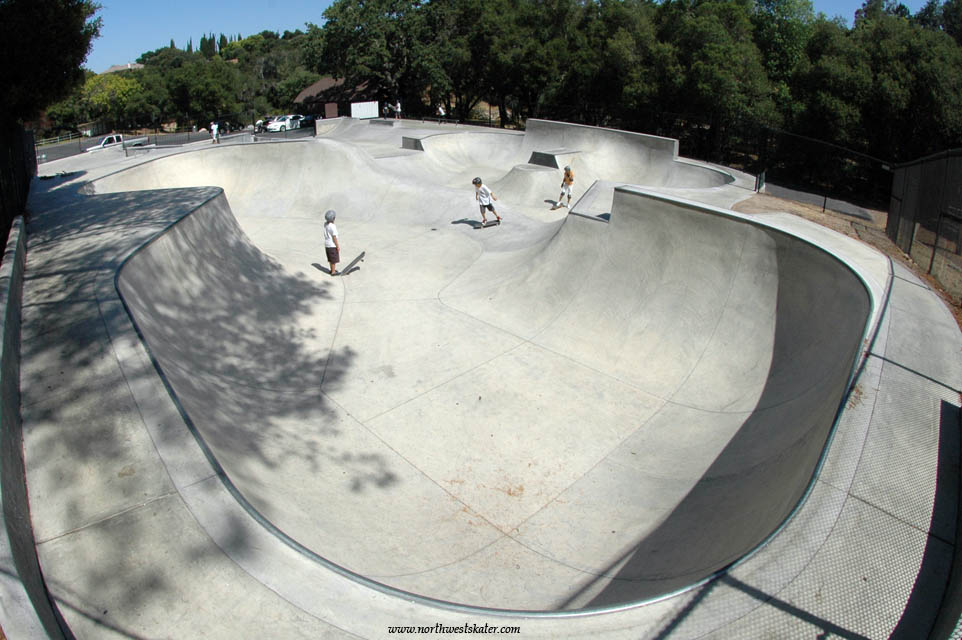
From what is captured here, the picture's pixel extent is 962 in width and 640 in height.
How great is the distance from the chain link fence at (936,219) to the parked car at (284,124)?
43446 mm

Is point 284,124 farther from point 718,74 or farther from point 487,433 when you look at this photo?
point 487,433

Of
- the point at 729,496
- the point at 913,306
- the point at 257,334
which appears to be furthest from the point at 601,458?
the point at 257,334

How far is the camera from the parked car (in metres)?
44.5

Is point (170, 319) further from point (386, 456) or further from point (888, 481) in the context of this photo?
point (888, 481)

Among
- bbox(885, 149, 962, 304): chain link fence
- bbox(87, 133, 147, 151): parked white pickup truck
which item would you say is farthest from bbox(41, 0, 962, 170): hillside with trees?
bbox(885, 149, 962, 304): chain link fence

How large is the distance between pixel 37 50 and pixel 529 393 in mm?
10494

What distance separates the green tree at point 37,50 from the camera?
31.4 ft

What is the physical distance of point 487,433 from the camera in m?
7.16

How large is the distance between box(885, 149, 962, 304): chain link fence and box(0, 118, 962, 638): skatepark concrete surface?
2.59 feet

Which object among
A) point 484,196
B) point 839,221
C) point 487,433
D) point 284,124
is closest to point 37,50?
point 484,196

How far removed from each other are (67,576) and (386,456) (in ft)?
11.1

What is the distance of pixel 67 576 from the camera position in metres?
3.63

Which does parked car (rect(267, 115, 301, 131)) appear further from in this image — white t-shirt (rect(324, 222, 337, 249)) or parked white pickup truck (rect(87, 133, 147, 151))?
white t-shirt (rect(324, 222, 337, 249))

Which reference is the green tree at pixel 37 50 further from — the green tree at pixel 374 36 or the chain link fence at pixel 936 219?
the green tree at pixel 374 36
